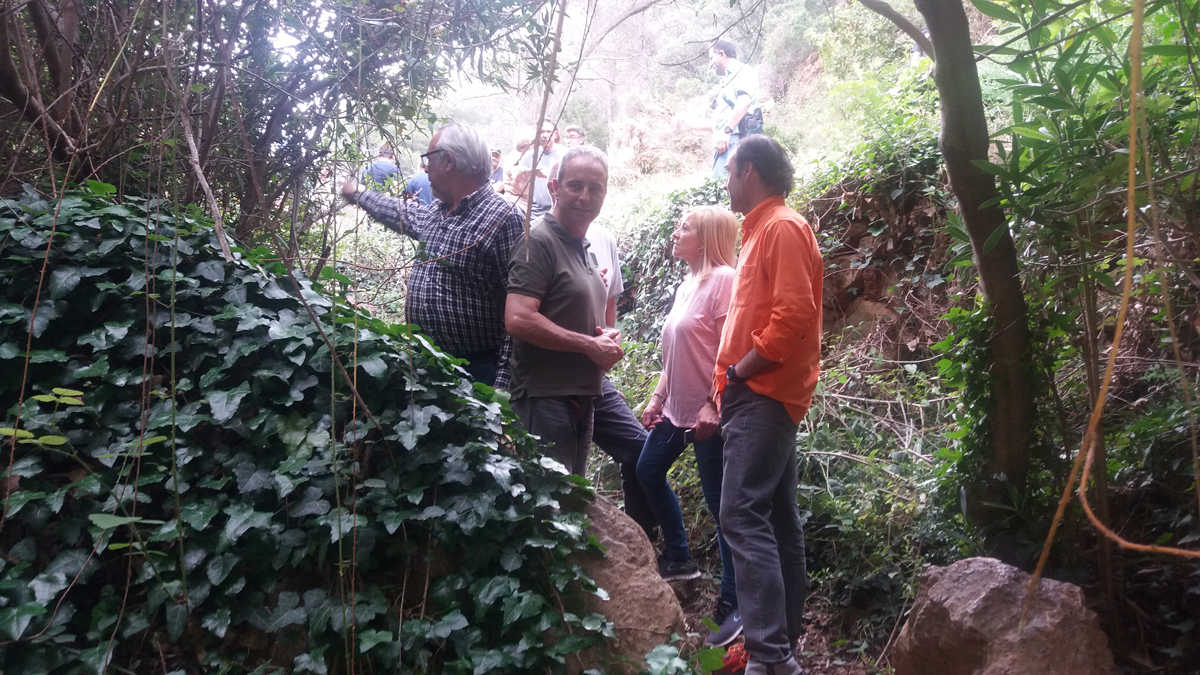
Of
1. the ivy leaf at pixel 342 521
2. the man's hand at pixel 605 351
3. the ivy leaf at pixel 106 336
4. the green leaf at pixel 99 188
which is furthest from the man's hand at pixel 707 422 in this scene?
the green leaf at pixel 99 188

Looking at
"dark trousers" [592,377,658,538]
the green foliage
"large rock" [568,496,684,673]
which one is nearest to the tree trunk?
"large rock" [568,496,684,673]

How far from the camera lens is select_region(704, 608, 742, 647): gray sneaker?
3268 mm

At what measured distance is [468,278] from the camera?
3299 mm

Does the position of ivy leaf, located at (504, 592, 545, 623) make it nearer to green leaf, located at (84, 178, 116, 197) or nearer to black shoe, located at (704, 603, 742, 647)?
black shoe, located at (704, 603, 742, 647)

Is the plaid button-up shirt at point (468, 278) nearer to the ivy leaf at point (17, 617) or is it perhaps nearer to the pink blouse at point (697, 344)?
the pink blouse at point (697, 344)

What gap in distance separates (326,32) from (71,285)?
1591 millimetres

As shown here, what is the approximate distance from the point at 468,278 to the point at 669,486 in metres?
1.38

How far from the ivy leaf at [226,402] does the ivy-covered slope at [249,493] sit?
0.04 feet

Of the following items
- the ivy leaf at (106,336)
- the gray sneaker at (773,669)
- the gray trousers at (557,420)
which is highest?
the ivy leaf at (106,336)

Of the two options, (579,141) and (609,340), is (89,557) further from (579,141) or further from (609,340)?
(579,141)

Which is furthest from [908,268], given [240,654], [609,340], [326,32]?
[240,654]

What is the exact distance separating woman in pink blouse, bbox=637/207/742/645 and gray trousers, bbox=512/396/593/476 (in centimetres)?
51

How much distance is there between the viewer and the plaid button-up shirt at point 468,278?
3.28m

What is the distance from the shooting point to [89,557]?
7.30 feet
